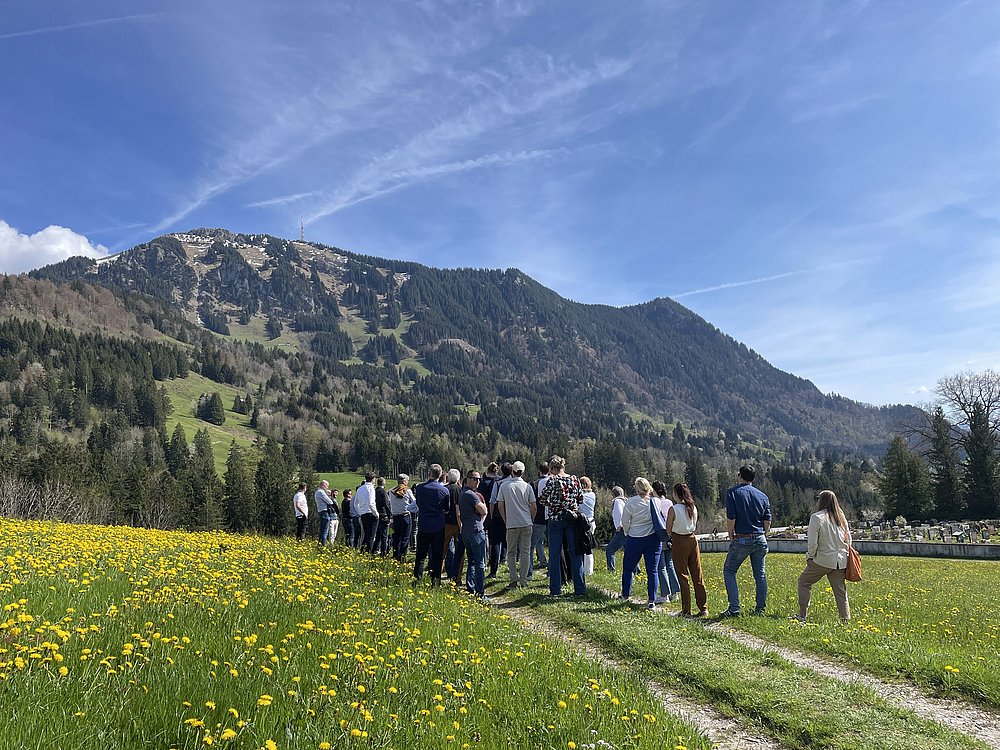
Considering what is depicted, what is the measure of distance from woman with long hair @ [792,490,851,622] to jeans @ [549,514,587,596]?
3838mm

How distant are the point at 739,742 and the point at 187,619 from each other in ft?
17.9

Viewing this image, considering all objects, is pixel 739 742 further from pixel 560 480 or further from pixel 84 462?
pixel 84 462

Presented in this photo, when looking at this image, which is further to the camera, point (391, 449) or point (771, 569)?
point (391, 449)

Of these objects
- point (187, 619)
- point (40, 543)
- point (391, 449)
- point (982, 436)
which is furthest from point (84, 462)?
point (982, 436)

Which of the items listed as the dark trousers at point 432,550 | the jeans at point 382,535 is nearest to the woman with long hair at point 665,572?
the dark trousers at point 432,550

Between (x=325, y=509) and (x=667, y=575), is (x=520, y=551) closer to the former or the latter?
(x=667, y=575)

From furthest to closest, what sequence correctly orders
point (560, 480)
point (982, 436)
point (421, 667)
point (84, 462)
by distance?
point (84, 462) < point (982, 436) < point (560, 480) < point (421, 667)

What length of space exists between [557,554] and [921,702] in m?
6.60

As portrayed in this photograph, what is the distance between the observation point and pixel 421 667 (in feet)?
19.0

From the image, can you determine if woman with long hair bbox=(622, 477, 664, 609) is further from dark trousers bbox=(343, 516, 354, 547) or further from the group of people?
dark trousers bbox=(343, 516, 354, 547)

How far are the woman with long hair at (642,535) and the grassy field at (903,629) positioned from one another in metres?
1.32

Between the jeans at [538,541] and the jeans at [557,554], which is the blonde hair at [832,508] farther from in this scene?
the jeans at [538,541]

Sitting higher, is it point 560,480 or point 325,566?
point 560,480

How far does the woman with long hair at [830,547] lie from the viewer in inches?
407
